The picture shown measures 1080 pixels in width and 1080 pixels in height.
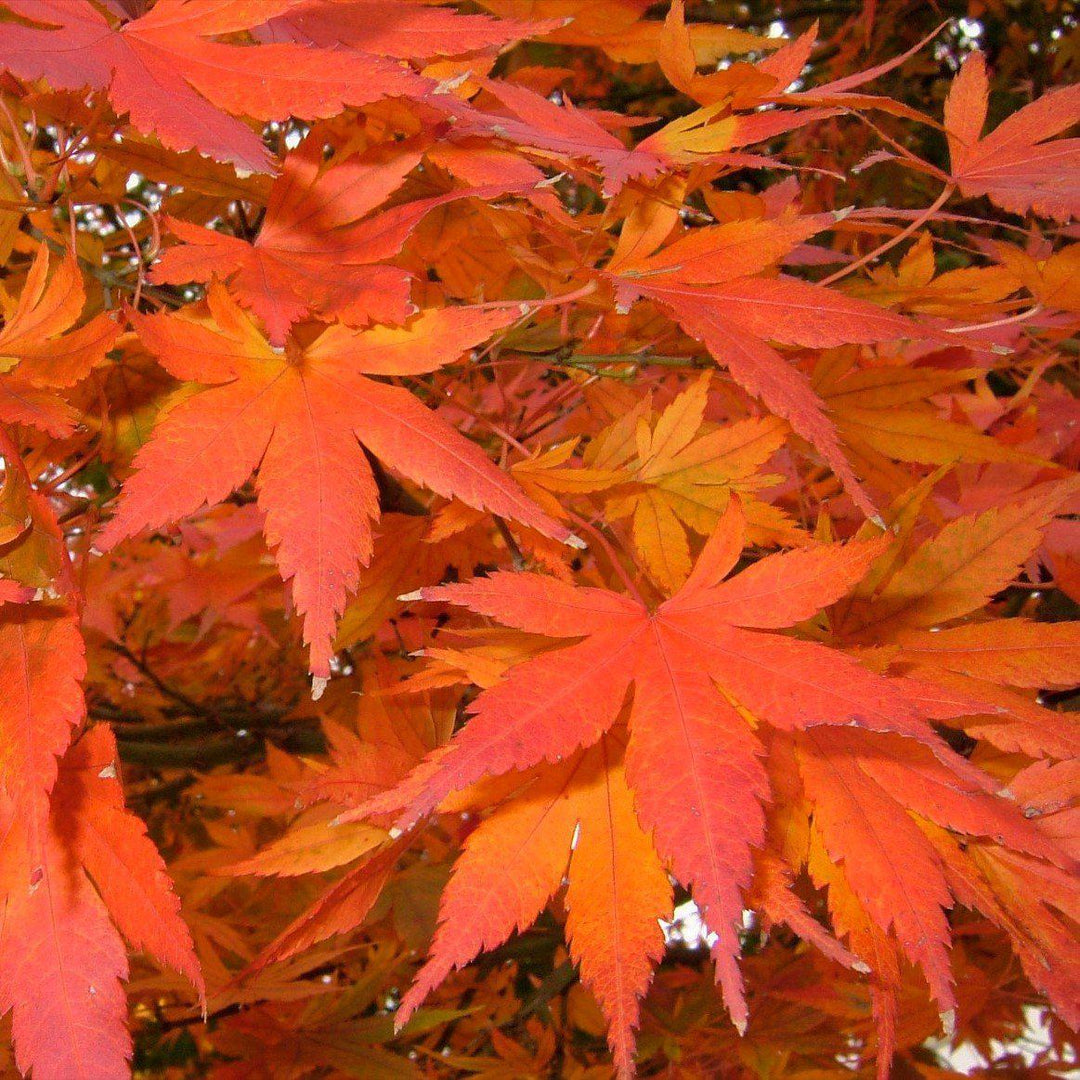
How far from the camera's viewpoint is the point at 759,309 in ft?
1.61

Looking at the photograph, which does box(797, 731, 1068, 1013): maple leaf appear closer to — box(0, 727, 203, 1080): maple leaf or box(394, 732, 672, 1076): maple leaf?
box(394, 732, 672, 1076): maple leaf

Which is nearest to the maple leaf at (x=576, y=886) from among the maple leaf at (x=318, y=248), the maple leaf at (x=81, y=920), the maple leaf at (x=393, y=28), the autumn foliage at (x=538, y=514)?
the autumn foliage at (x=538, y=514)

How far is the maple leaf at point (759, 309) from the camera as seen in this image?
456 mm

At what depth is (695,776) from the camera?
417 mm

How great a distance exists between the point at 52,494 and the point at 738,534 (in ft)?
1.28

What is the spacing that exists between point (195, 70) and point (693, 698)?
35cm

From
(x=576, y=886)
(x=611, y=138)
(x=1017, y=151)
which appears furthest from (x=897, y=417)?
(x=576, y=886)

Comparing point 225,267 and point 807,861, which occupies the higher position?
point 225,267

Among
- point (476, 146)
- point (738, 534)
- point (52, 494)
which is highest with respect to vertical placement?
point (476, 146)

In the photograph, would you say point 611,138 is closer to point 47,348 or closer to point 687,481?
point 687,481

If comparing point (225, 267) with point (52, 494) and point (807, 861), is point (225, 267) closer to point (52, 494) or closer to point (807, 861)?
point (52, 494)

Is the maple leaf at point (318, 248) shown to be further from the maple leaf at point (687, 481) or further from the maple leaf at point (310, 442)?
the maple leaf at point (687, 481)

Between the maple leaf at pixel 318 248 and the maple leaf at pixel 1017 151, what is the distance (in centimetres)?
31

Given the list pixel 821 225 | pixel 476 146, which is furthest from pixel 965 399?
pixel 476 146
